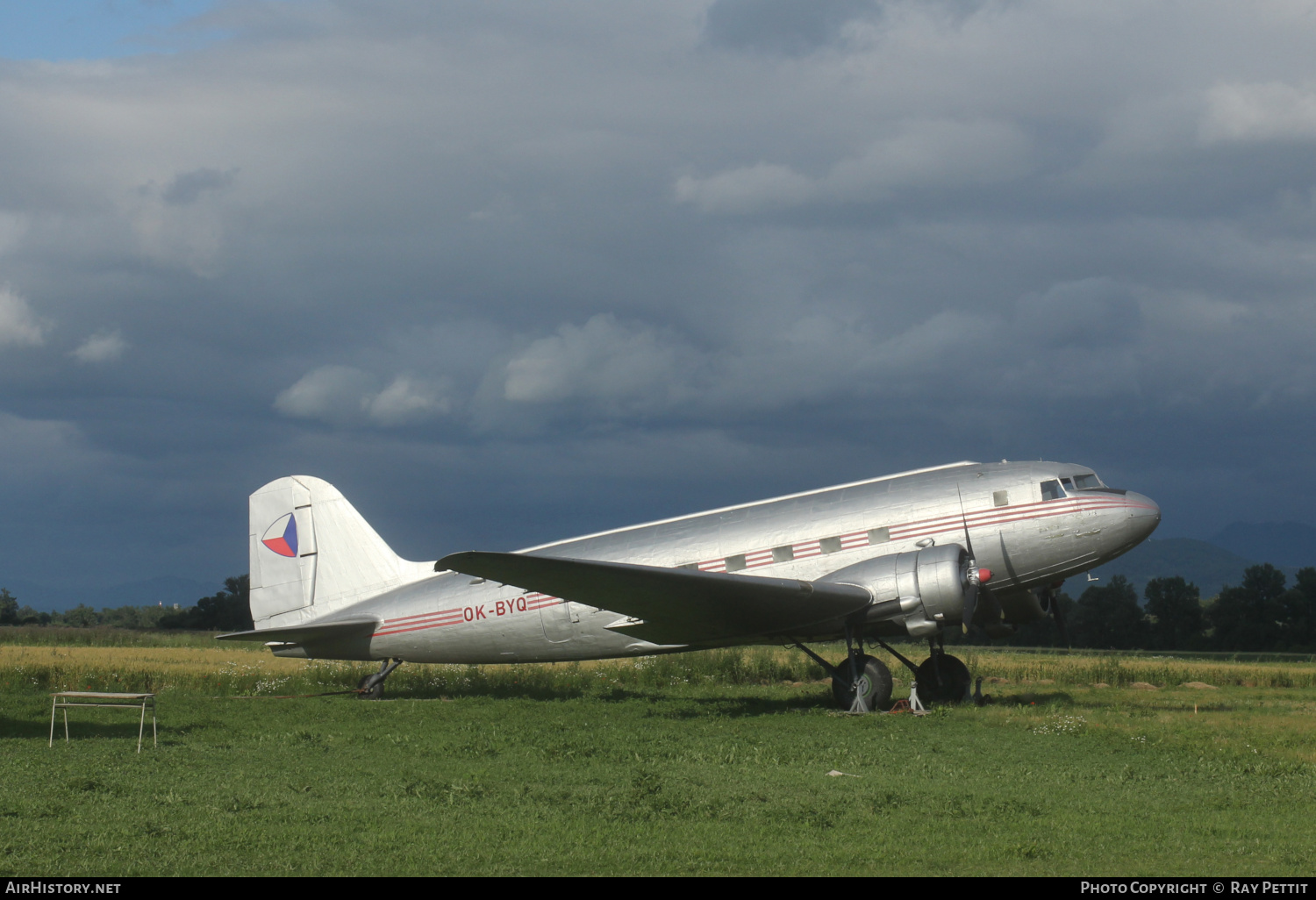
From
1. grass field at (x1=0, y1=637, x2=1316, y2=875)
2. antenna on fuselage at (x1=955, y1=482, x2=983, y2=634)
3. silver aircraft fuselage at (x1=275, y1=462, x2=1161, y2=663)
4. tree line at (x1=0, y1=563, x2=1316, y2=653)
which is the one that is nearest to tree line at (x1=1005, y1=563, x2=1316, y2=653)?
tree line at (x1=0, y1=563, x2=1316, y2=653)

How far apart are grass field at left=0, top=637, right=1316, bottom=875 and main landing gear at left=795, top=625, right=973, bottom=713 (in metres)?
0.61

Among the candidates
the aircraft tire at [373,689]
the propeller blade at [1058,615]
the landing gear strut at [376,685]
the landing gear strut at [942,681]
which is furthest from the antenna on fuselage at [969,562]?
the aircraft tire at [373,689]

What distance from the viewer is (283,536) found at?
821 inches

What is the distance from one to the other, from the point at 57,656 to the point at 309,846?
26.3m

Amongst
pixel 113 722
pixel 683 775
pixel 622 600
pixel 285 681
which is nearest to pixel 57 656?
pixel 285 681

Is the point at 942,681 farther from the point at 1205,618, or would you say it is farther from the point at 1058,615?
the point at 1205,618

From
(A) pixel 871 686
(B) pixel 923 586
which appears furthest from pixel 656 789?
(A) pixel 871 686

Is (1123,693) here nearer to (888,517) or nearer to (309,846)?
(888,517)

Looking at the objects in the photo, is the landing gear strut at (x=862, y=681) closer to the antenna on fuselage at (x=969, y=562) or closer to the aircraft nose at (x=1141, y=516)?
the antenna on fuselage at (x=969, y=562)

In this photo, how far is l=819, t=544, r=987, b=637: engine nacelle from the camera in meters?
14.7

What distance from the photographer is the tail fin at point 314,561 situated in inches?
807

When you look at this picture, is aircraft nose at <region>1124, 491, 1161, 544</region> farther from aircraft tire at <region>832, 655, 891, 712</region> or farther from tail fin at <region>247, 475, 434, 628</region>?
tail fin at <region>247, 475, 434, 628</region>

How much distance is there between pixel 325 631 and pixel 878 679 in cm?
1066

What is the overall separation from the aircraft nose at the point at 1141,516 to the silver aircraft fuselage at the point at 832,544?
23 mm
